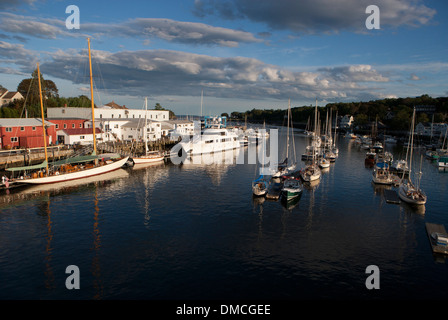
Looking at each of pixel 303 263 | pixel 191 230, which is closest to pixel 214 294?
pixel 303 263

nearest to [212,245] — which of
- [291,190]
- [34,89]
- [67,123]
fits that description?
[291,190]

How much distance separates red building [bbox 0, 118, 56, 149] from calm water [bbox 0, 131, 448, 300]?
2180cm

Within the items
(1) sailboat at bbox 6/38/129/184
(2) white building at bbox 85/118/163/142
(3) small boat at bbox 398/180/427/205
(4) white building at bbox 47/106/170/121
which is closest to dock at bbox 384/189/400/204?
(3) small boat at bbox 398/180/427/205

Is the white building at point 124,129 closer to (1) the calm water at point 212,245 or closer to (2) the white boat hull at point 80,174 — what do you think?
(2) the white boat hull at point 80,174

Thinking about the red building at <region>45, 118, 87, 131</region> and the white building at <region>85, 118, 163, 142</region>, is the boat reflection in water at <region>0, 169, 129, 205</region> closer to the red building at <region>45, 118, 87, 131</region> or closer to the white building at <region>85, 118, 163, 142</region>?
the red building at <region>45, 118, 87, 131</region>

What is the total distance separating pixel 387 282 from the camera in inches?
810

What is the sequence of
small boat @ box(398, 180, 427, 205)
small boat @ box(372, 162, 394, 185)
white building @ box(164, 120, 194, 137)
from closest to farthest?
small boat @ box(398, 180, 427, 205), small boat @ box(372, 162, 394, 185), white building @ box(164, 120, 194, 137)

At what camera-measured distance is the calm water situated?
19.7 m

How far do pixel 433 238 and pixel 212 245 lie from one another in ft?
67.0

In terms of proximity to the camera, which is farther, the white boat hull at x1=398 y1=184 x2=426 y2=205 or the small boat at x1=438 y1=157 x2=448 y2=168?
the small boat at x1=438 y1=157 x2=448 y2=168

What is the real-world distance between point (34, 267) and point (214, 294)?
14.0 m

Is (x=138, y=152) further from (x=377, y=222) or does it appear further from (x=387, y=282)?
(x=387, y=282)

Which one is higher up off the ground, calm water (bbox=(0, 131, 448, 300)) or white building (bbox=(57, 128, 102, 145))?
white building (bbox=(57, 128, 102, 145))

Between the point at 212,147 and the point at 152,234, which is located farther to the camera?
the point at 212,147
